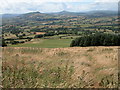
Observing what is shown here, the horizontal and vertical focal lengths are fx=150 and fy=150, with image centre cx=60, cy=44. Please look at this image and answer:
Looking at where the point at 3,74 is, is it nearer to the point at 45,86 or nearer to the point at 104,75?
the point at 45,86

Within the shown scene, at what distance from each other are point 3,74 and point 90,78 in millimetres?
6233

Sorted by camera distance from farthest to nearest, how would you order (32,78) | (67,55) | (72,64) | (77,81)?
(67,55), (72,64), (32,78), (77,81)

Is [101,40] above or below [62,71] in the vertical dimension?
below

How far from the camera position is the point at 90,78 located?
9.91 meters

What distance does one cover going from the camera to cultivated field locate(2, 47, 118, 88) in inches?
361

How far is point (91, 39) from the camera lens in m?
47.4

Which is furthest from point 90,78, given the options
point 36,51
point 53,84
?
point 36,51

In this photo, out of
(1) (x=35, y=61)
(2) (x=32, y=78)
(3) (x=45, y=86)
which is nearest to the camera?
(3) (x=45, y=86)

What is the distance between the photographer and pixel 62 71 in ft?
37.0

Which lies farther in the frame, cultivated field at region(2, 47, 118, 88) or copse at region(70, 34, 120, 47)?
copse at region(70, 34, 120, 47)

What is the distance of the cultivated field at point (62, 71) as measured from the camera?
917 cm

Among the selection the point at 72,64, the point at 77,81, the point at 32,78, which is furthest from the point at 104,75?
the point at 32,78

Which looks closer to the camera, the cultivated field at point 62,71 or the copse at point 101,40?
the cultivated field at point 62,71

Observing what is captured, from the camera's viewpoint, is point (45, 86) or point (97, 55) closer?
point (45, 86)
